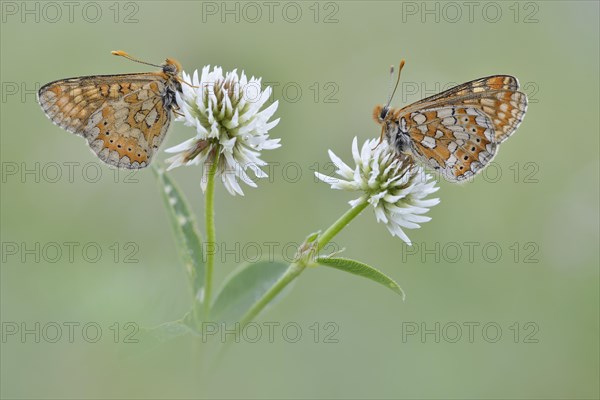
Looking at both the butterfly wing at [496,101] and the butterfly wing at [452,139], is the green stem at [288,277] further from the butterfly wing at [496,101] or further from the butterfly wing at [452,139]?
the butterfly wing at [496,101]

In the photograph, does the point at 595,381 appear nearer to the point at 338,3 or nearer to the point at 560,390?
the point at 560,390

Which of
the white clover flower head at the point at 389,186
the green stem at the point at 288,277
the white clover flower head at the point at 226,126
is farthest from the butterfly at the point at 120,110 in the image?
the green stem at the point at 288,277

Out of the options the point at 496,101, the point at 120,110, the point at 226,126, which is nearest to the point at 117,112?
the point at 120,110

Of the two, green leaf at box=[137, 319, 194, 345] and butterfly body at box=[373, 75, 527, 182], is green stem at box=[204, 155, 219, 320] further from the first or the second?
butterfly body at box=[373, 75, 527, 182]

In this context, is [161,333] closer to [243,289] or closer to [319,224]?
[243,289]

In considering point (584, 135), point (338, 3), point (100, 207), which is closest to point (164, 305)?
point (100, 207)

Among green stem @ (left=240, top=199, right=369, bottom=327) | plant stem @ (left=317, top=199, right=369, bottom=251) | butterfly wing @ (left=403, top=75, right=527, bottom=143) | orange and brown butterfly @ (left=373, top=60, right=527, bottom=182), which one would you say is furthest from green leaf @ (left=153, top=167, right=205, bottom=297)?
butterfly wing @ (left=403, top=75, right=527, bottom=143)

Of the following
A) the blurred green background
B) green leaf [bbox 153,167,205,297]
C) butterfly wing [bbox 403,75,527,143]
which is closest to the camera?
green leaf [bbox 153,167,205,297]
